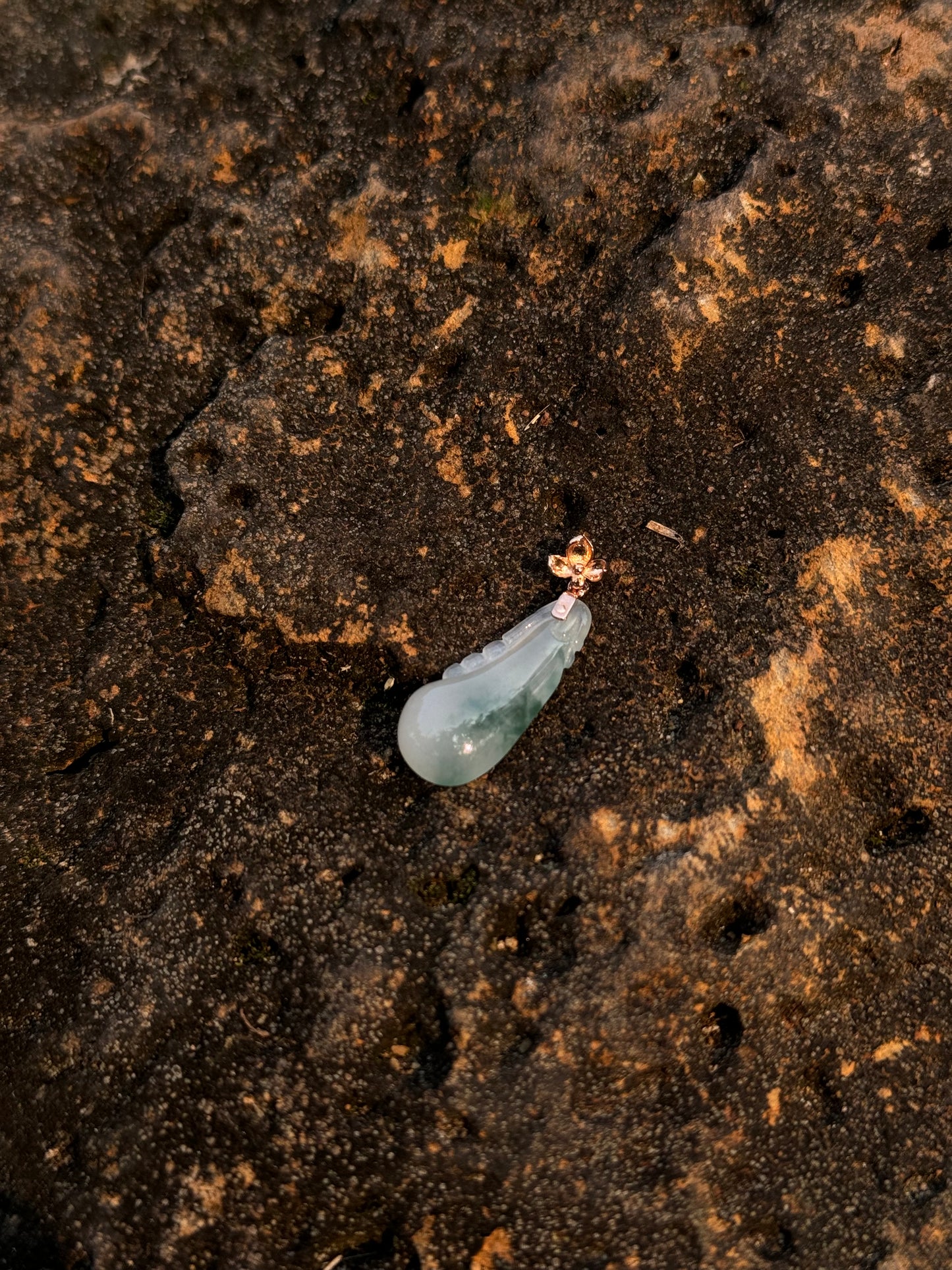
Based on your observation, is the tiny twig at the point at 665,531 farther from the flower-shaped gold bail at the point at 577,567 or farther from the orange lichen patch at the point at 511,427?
the orange lichen patch at the point at 511,427

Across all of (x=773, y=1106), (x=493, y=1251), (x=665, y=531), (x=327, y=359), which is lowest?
(x=773, y=1106)

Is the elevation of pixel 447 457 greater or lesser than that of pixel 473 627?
greater

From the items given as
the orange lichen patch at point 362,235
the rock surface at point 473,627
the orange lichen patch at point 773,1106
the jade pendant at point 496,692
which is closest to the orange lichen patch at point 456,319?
the rock surface at point 473,627

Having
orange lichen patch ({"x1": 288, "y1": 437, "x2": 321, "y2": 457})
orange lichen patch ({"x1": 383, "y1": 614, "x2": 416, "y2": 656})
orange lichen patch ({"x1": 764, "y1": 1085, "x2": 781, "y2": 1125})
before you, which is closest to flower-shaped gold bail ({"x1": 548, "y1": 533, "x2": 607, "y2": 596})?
orange lichen patch ({"x1": 383, "y1": 614, "x2": 416, "y2": 656})

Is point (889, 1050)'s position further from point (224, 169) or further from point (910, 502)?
point (224, 169)

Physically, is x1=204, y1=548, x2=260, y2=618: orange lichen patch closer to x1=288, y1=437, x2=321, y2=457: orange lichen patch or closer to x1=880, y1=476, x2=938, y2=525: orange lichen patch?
x1=288, y1=437, x2=321, y2=457: orange lichen patch

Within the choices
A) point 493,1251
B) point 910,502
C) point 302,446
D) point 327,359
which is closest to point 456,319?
point 327,359

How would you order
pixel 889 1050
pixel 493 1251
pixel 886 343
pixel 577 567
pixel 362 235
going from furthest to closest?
pixel 362 235, pixel 886 343, pixel 577 567, pixel 889 1050, pixel 493 1251
